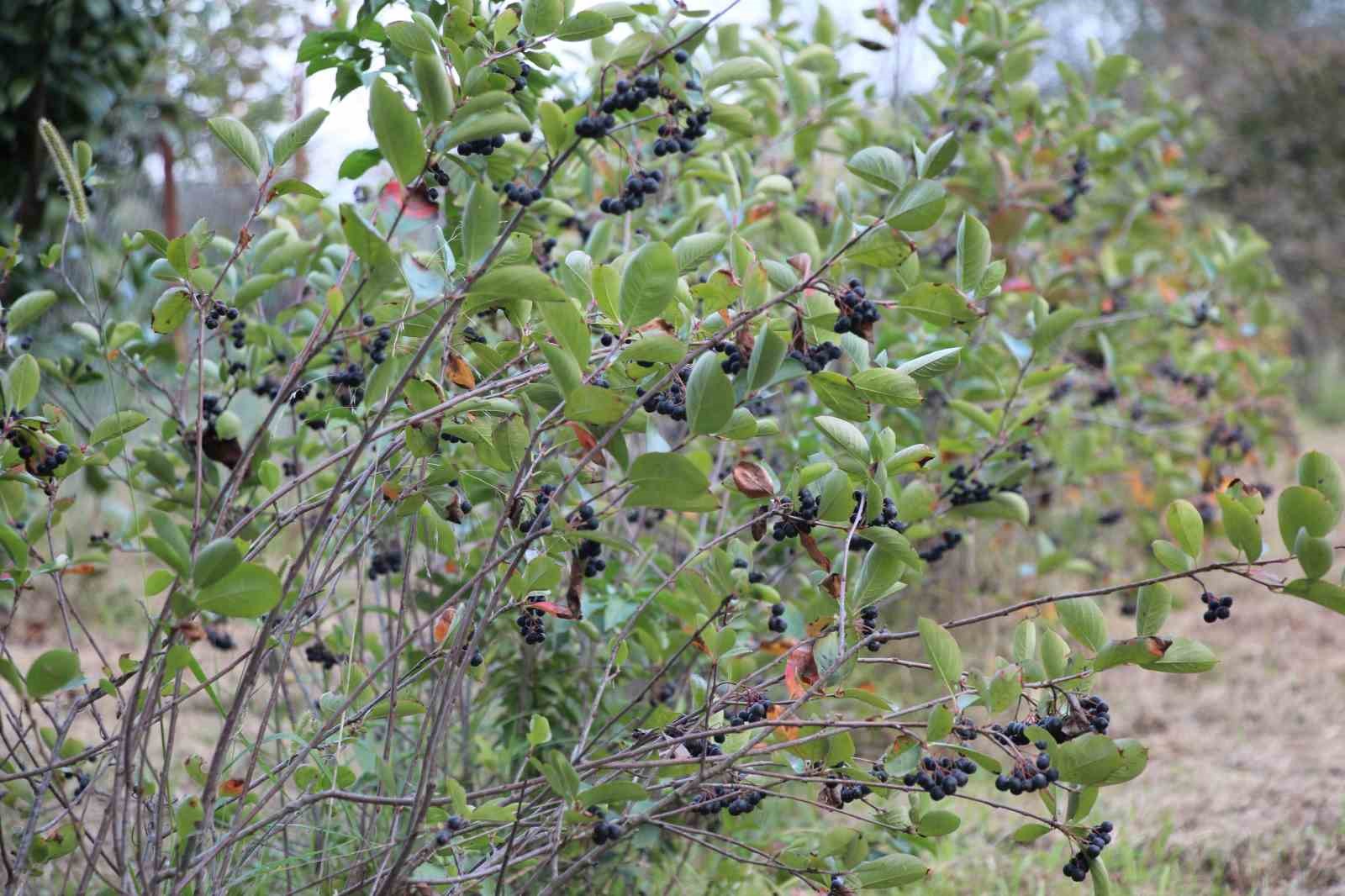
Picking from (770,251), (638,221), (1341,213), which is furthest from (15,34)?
(1341,213)

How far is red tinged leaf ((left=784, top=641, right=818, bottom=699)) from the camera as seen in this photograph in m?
1.39

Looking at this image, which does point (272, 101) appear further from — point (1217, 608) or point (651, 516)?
point (1217, 608)

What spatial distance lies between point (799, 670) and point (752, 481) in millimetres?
270

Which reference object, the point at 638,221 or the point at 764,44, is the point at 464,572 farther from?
the point at 764,44

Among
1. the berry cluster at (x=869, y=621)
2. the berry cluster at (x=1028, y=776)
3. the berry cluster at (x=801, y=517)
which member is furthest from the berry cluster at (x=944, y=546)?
the berry cluster at (x=1028, y=776)

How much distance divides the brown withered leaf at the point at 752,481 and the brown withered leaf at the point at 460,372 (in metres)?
0.40

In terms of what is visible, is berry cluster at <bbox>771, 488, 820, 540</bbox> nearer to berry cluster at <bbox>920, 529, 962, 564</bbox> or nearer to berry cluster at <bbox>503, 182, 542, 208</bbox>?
berry cluster at <bbox>503, 182, 542, 208</bbox>

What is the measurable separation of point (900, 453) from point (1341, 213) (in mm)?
10049

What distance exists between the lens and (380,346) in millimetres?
1638

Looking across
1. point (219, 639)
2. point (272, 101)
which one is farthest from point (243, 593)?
point (272, 101)

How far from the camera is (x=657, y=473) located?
1.14 m

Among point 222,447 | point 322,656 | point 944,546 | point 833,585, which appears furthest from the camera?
point 944,546

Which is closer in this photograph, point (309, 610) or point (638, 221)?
point (309, 610)

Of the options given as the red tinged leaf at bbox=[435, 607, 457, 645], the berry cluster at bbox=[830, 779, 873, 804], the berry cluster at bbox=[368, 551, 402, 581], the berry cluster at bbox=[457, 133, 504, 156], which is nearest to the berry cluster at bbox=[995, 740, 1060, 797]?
the berry cluster at bbox=[830, 779, 873, 804]
